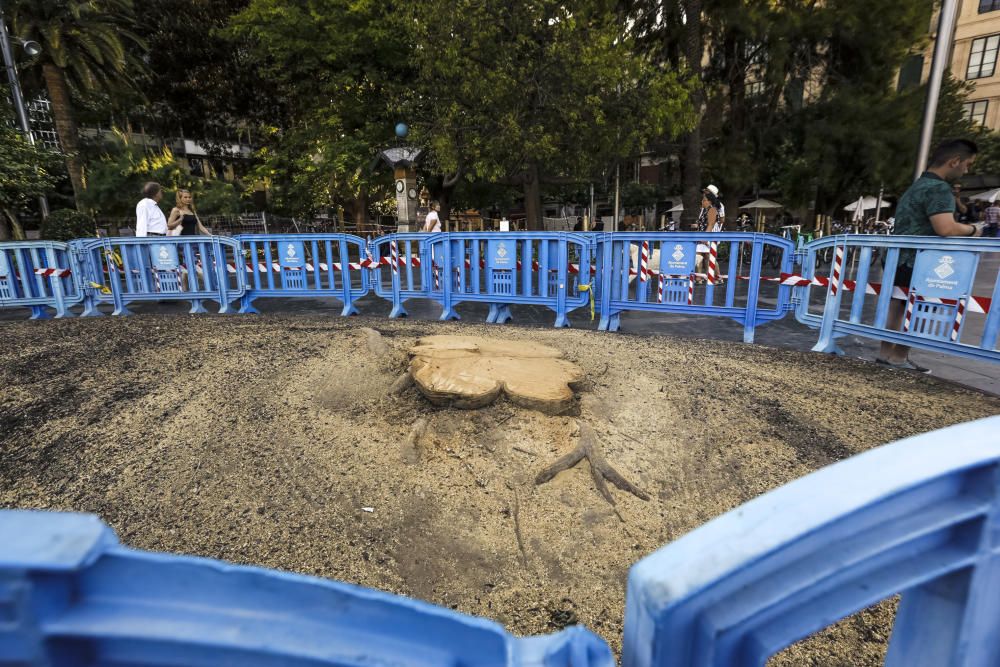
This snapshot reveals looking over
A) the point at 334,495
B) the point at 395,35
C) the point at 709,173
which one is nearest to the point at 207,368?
the point at 334,495

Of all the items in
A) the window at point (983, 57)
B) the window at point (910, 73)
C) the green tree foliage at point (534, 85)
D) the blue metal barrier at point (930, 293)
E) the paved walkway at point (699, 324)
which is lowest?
the paved walkway at point (699, 324)

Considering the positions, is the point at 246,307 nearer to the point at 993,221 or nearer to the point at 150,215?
the point at 150,215

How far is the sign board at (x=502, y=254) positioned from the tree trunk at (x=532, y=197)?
7.74 metres

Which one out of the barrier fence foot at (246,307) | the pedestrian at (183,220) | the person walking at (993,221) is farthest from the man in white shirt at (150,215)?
the person walking at (993,221)

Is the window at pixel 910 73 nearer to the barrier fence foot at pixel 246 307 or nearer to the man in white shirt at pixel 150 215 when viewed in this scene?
the barrier fence foot at pixel 246 307

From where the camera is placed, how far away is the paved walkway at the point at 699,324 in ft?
17.0

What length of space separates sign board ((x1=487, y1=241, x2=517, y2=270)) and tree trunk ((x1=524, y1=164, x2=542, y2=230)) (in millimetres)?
7737

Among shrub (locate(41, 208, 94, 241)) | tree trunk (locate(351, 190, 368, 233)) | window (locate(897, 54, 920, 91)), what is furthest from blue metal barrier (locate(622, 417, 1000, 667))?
tree trunk (locate(351, 190, 368, 233))

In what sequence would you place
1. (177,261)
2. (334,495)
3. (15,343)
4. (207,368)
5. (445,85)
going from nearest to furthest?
(334,495)
(207,368)
(15,343)
(177,261)
(445,85)

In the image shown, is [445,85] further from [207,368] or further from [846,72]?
[846,72]

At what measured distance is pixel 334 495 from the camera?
2.84 m

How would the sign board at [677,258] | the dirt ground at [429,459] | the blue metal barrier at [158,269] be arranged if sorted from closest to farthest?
the dirt ground at [429,459] → the sign board at [677,258] → the blue metal barrier at [158,269]

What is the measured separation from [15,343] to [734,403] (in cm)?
733

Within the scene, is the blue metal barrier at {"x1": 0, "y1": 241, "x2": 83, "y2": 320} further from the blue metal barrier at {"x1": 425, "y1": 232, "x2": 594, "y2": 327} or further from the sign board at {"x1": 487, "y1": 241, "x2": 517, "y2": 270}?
the sign board at {"x1": 487, "y1": 241, "x2": 517, "y2": 270}
